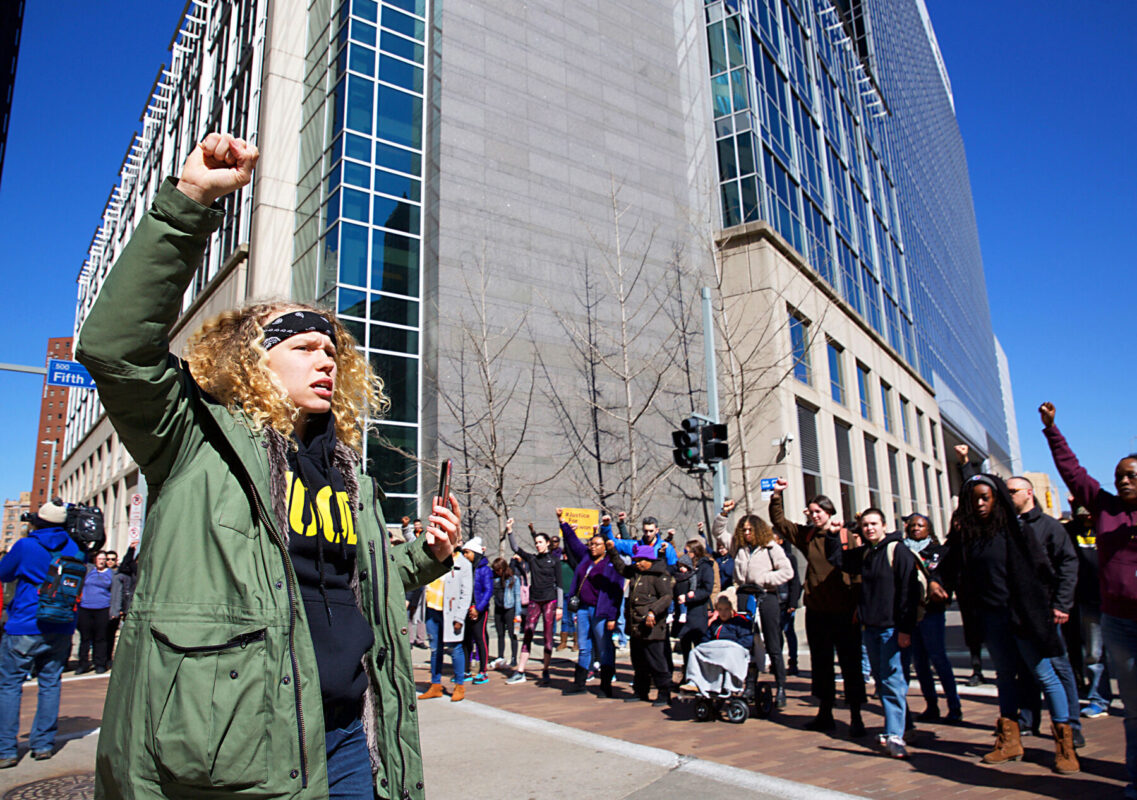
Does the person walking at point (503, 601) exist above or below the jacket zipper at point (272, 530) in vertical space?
below

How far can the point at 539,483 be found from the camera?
65.7 ft

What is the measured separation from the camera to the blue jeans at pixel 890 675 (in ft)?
19.2

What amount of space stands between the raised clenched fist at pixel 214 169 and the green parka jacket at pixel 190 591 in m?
0.04

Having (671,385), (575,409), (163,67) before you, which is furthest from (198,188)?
(163,67)

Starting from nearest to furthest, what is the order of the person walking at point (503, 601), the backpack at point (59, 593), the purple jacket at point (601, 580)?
the backpack at point (59, 593), the purple jacket at point (601, 580), the person walking at point (503, 601)

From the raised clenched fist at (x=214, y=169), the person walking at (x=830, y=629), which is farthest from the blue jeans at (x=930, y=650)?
the raised clenched fist at (x=214, y=169)

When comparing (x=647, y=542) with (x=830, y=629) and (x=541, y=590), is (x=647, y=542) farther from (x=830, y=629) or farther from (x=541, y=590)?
(x=830, y=629)

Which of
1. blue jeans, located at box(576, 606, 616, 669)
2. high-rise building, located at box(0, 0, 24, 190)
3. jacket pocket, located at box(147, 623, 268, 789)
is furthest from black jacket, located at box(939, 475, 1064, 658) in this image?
high-rise building, located at box(0, 0, 24, 190)

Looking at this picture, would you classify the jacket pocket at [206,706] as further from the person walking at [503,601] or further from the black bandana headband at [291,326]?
the person walking at [503,601]

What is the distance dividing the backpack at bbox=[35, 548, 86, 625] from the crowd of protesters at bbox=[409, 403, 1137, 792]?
3452 millimetres

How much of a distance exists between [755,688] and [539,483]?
504 inches

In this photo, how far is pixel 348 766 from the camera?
6.59 ft

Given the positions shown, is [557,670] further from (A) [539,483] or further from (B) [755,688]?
(A) [539,483]

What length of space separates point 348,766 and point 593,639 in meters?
8.21
